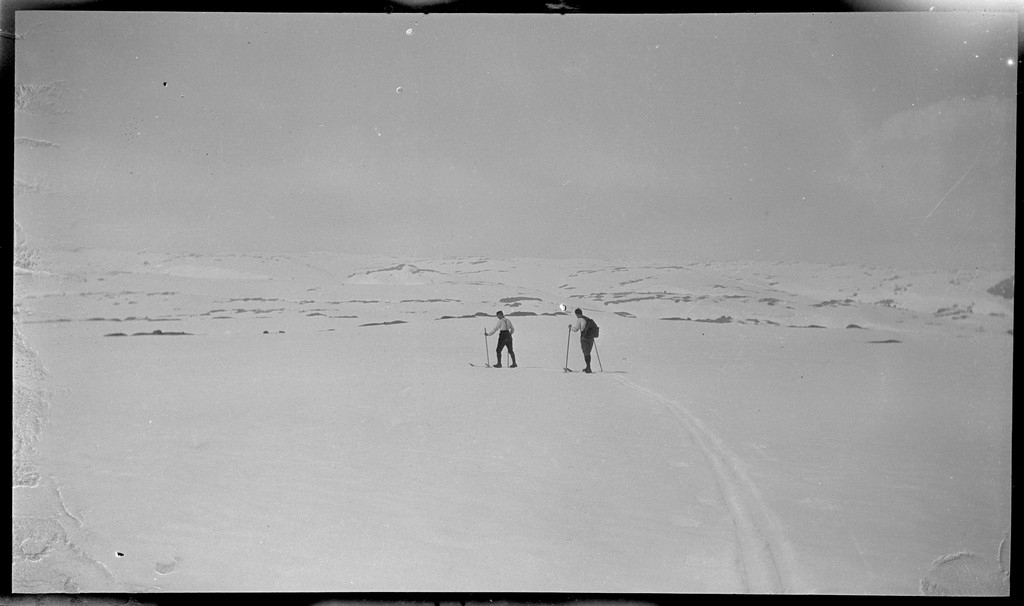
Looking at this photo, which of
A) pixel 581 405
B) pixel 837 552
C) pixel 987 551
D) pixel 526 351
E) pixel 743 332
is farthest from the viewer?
pixel 526 351

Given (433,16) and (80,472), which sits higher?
(433,16)

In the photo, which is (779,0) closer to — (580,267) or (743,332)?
(580,267)

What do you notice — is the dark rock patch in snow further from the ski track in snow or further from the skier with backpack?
the skier with backpack

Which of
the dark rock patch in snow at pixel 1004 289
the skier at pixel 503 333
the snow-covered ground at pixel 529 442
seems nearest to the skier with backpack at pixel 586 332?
the snow-covered ground at pixel 529 442

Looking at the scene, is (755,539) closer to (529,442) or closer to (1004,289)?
(529,442)

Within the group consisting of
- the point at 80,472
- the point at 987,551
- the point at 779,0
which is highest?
the point at 779,0

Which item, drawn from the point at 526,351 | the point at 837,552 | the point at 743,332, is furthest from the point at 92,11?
the point at 837,552
